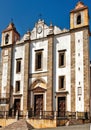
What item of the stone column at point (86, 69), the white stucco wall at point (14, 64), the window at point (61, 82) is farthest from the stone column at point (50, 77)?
the stone column at point (86, 69)

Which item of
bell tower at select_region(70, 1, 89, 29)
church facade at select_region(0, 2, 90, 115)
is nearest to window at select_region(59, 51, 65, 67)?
church facade at select_region(0, 2, 90, 115)

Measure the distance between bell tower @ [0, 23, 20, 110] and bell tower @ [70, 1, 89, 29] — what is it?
9430mm

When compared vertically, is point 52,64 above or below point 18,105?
above

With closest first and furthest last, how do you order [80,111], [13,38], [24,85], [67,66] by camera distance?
[80,111], [67,66], [24,85], [13,38]

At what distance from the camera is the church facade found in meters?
29.1

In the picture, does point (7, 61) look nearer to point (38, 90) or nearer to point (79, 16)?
point (38, 90)

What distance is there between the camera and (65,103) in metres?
29.6

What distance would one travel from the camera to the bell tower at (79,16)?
3055 centimetres

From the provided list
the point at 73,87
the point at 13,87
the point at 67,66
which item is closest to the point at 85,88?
the point at 73,87

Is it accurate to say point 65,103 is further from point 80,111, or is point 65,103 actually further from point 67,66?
point 67,66

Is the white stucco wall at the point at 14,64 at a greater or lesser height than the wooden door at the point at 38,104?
greater

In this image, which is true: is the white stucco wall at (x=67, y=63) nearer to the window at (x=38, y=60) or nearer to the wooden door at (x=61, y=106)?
the wooden door at (x=61, y=106)

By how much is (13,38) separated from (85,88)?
13.6 m

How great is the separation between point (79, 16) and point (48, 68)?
734 centimetres
